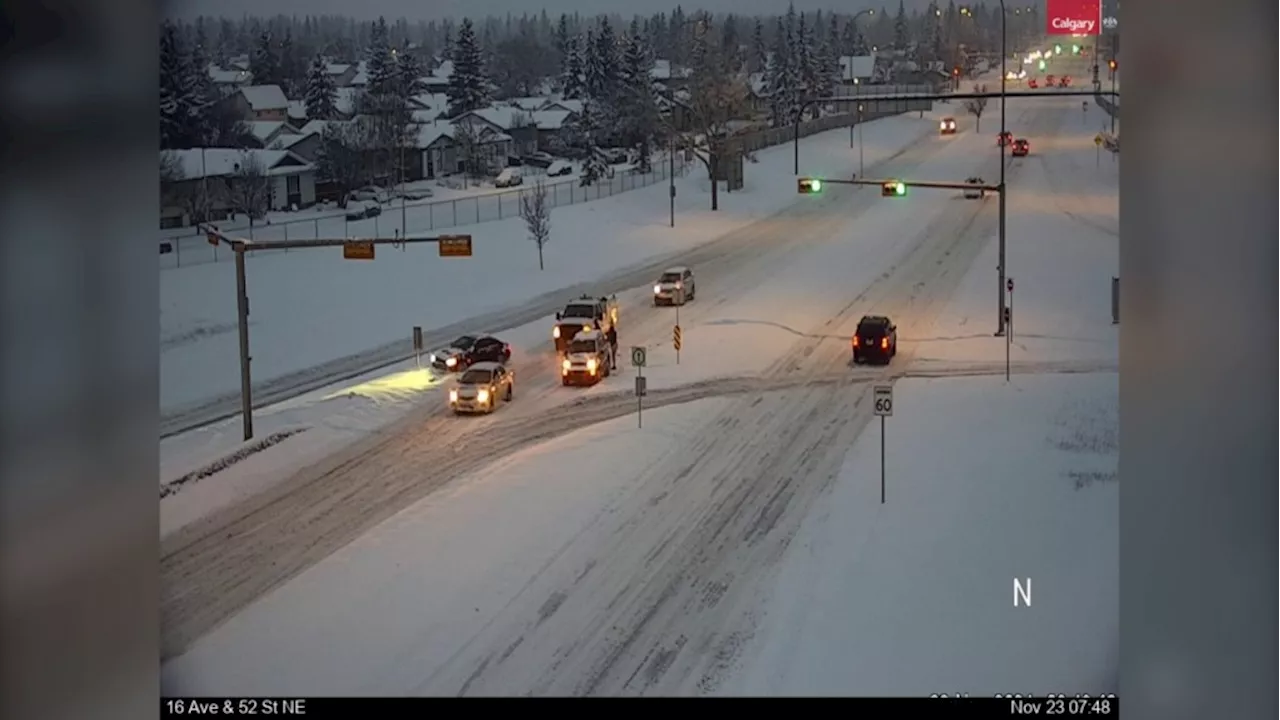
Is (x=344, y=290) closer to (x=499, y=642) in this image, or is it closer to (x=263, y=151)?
(x=263, y=151)

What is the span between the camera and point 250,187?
5.43 m

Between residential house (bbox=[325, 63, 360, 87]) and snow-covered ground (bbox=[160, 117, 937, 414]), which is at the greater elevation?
residential house (bbox=[325, 63, 360, 87])

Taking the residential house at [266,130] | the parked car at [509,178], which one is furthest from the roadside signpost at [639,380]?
the residential house at [266,130]

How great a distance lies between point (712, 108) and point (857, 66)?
2.20 feet

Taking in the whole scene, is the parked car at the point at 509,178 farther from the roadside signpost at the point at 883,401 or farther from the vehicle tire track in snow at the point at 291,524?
the roadside signpost at the point at 883,401

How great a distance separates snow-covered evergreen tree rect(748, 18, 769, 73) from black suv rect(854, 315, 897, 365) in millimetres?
1132

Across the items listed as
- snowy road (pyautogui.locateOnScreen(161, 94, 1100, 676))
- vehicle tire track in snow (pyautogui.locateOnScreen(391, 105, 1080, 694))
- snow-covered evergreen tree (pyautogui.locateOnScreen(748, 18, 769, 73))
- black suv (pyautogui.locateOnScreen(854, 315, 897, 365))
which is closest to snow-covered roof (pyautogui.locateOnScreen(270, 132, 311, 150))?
snowy road (pyautogui.locateOnScreen(161, 94, 1100, 676))

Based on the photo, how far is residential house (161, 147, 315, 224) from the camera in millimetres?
4938

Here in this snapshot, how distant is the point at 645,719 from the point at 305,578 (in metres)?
1.24

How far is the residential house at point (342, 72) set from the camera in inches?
211

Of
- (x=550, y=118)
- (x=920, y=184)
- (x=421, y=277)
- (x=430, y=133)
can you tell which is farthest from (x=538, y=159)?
(x=920, y=184)

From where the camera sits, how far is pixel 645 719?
14.7 ft

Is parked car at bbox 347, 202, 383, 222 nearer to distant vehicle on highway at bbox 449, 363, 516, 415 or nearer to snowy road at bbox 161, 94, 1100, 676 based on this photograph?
distant vehicle on highway at bbox 449, 363, 516, 415
